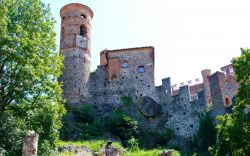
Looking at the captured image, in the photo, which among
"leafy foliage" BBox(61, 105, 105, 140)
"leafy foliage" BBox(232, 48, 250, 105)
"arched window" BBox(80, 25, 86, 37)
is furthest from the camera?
"arched window" BBox(80, 25, 86, 37)

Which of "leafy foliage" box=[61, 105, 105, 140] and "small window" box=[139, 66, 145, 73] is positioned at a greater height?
"small window" box=[139, 66, 145, 73]

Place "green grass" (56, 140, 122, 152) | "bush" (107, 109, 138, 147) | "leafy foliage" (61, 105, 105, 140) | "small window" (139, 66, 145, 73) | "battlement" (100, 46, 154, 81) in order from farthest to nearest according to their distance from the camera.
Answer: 1. "small window" (139, 66, 145, 73)
2. "battlement" (100, 46, 154, 81)
3. "bush" (107, 109, 138, 147)
4. "leafy foliage" (61, 105, 105, 140)
5. "green grass" (56, 140, 122, 152)

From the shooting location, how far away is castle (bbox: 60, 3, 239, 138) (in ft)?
105

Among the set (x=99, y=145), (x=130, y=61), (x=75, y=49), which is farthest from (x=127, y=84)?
(x=99, y=145)

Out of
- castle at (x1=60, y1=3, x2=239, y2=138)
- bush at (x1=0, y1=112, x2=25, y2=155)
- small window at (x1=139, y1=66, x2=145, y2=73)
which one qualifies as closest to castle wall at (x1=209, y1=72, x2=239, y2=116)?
castle at (x1=60, y1=3, x2=239, y2=138)

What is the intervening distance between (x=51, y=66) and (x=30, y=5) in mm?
3343

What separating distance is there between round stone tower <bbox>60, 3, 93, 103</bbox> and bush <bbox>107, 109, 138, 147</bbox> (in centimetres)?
387

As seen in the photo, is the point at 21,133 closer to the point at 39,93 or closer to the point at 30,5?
the point at 39,93

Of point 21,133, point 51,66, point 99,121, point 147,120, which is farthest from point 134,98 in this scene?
point 21,133

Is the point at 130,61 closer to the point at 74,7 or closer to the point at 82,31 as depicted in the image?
the point at 82,31

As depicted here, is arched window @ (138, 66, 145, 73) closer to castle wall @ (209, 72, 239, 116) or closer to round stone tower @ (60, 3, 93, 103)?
round stone tower @ (60, 3, 93, 103)

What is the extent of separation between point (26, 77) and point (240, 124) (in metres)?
10.0

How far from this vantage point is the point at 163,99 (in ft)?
110

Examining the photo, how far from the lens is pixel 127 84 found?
3406 centimetres
